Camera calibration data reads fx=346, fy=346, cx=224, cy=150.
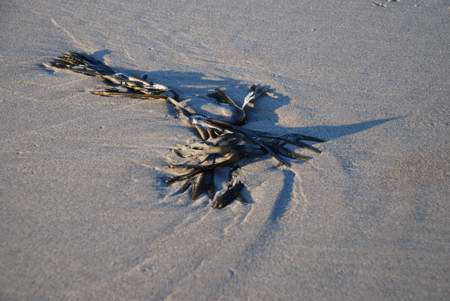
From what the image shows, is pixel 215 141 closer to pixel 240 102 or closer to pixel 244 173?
pixel 244 173

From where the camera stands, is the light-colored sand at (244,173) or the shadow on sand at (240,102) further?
the shadow on sand at (240,102)

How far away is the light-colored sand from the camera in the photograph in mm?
1527

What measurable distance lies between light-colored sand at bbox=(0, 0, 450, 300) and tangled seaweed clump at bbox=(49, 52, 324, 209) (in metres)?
0.08

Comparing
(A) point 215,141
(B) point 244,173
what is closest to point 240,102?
(A) point 215,141

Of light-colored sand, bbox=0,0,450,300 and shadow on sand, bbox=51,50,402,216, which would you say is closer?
light-colored sand, bbox=0,0,450,300

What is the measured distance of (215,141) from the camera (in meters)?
2.16

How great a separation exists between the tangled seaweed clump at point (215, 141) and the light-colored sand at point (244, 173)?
8cm

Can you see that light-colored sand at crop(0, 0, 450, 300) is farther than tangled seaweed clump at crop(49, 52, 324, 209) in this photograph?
No

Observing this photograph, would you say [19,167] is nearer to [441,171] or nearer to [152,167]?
[152,167]

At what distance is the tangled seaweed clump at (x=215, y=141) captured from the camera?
2008 millimetres

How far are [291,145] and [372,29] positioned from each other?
237cm

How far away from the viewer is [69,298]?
4.66ft

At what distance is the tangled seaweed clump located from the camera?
201 cm

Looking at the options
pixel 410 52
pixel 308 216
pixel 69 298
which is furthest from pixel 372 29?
pixel 69 298
